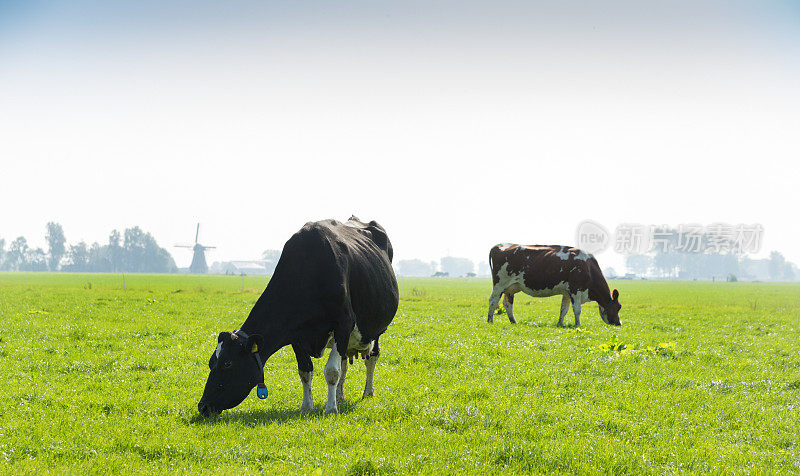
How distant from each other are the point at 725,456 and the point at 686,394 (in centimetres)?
346

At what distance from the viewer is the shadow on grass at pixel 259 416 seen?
8156 millimetres

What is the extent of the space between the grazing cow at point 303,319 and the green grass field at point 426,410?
572 millimetres

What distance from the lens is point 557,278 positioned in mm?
22859

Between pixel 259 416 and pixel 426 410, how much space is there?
8.37ft

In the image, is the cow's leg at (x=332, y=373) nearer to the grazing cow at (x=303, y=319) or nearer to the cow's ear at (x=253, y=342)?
the grazing cow at (x=303, y=319)

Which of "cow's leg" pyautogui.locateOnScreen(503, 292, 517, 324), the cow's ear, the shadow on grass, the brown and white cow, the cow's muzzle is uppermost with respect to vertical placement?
the brown and white cow

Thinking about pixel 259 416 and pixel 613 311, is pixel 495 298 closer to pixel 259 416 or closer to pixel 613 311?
pixel 613 311

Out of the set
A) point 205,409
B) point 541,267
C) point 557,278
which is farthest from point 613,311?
point 205,409

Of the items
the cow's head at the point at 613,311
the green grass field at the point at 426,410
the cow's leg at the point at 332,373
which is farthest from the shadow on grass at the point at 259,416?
the cow's head at the point at 613,311

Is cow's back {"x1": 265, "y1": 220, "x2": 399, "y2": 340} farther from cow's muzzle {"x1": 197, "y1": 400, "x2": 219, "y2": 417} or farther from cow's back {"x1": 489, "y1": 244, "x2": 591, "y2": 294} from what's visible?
cow's back {"x1": 489, "y1": 244, "x2": 591, "y2": 294}

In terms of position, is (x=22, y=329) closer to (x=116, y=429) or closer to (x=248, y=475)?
(x=116, y=429)

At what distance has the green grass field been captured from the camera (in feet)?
22.7

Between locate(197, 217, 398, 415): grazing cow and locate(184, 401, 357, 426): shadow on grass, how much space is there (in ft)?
0.54

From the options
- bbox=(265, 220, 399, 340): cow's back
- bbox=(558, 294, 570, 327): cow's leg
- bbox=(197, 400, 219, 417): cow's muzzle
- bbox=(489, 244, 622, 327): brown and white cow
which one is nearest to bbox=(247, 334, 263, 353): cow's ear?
bbox=(265, 220, 399, 340): cow's back
